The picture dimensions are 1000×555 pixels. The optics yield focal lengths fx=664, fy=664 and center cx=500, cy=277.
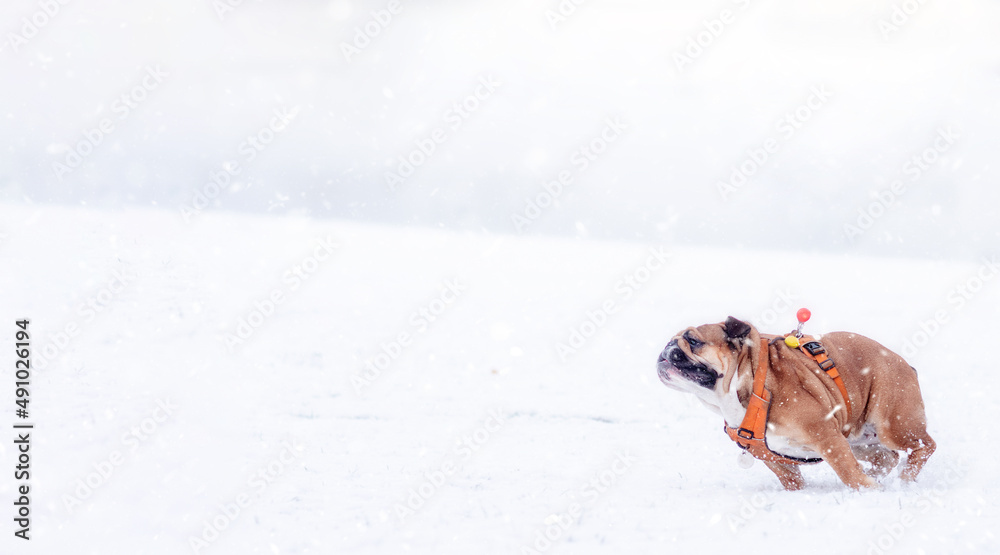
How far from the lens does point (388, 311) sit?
55.9ft

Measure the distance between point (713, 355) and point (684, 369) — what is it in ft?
0.79

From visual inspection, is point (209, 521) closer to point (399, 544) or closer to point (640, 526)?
point (399, 544)

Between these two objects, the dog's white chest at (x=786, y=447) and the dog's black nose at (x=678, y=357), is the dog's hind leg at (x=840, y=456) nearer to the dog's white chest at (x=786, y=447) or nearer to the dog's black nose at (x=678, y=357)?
the dog's white chest at (x=786, y=447)

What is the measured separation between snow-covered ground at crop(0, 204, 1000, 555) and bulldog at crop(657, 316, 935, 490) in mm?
316

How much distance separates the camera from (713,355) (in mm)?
5000

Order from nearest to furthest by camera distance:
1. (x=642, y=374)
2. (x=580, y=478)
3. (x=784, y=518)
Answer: (x=784, y=518) < (x=580, y=478) < (x=642, y=374)

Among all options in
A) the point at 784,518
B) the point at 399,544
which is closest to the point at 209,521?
the point at 399,544

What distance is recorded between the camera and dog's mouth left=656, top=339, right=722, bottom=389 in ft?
16.5

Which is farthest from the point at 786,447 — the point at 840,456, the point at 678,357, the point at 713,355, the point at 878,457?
the point at 878,457

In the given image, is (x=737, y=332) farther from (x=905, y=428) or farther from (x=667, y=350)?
(x=905, y=428)

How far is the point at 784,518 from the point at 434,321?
41.4ft

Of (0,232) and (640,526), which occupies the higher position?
(0,232)

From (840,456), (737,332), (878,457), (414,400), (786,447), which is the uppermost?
(737,332)

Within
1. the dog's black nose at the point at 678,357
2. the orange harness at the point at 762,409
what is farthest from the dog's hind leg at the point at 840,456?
the dog's black nose at the point at 678,357
